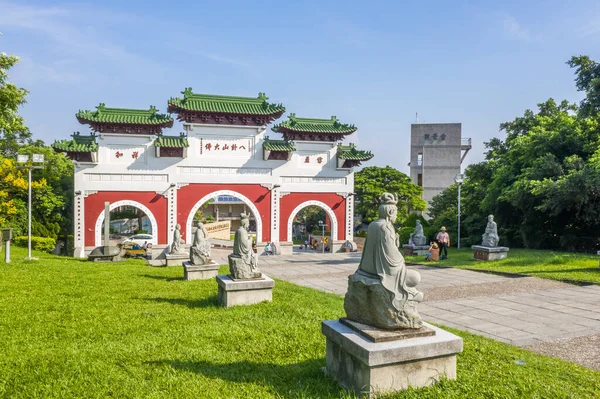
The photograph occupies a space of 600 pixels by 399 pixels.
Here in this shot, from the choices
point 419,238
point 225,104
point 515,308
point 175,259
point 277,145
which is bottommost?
point 515,308

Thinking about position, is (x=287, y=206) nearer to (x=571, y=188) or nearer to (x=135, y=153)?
(x=135, y=153)

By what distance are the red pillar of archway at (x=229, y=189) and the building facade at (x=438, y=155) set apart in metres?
23.4

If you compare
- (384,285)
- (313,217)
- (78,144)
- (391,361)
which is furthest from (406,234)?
(391,361)

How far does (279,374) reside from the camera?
417cm

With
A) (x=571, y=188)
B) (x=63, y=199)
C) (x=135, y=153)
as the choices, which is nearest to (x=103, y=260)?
(x=135, y=153)

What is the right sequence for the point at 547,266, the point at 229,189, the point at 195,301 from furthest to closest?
1. the point at 229,189
2. the point at 547,266
3. the point at 195,301

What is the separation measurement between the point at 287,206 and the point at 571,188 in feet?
46.1

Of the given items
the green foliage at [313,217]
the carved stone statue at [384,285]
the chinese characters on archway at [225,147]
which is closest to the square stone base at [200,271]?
the carved stone statue at [384,285]

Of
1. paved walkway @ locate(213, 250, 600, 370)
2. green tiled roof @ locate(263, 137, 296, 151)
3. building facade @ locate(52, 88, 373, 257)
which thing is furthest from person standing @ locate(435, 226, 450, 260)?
green tiled roof @ locate(263, 137, 296, 151)

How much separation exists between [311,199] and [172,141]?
857cm

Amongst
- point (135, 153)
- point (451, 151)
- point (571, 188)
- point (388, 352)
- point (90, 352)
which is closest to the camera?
point (388, 352)

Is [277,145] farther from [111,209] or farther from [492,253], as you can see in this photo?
[492,253]

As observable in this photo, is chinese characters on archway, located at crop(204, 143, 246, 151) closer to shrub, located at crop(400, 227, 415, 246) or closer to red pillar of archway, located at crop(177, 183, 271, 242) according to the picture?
red pillar of archway, located at crop(177, 183, 271, 242)

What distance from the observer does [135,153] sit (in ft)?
71.5
